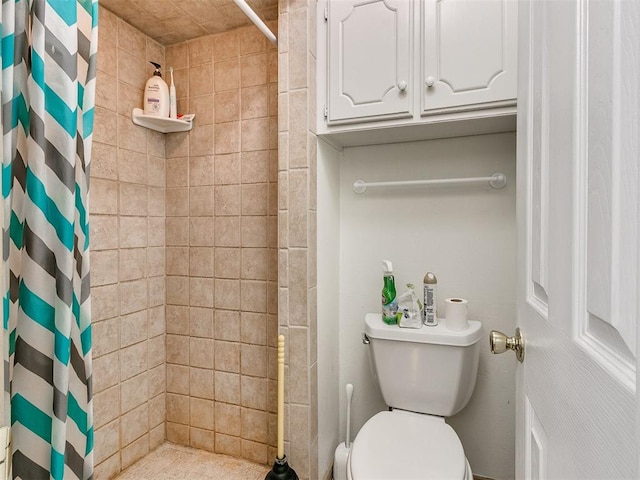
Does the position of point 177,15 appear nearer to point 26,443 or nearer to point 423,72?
point 423,72

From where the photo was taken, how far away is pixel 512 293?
1526 mm

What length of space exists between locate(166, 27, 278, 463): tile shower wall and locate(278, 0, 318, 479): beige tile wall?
23cm

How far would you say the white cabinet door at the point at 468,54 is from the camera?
4.04ft

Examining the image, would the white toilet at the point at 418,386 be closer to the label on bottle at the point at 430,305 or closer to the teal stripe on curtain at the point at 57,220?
the label on bottle at the point at 430,305

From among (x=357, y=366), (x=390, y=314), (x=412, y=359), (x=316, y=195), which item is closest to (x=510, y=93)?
(x=316, y=195)

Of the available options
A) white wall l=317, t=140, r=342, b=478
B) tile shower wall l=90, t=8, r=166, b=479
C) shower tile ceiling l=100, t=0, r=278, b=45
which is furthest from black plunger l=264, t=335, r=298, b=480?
shower tile ceiling l=100, t=0, r=278, b=45

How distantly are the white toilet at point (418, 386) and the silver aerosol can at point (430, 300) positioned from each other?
0.12 feet

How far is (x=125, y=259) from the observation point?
1.64 m

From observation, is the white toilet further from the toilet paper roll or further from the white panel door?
the white panel door

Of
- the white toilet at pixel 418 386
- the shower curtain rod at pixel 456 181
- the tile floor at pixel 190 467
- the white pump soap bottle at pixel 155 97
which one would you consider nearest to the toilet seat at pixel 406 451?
the white toilet at pixel 418 386

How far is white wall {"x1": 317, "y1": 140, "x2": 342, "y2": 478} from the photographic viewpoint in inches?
60.0

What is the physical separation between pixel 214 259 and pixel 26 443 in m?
1.13

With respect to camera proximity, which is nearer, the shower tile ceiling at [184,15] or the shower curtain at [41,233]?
the shower curtain at [41,233]

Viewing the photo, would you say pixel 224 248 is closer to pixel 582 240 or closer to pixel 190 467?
pixel 190 467
